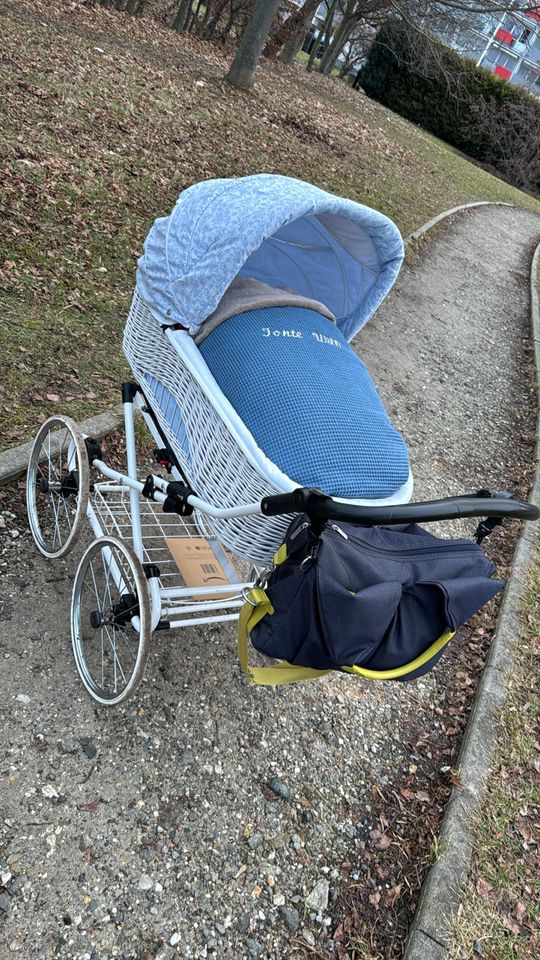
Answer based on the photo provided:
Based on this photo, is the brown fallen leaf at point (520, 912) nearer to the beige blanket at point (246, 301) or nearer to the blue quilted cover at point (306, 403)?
the blue quilted cover at point (306, 403)

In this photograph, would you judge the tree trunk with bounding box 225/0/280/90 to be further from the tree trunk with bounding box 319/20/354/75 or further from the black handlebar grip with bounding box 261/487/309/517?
the black handlebar grip with bounding box 261/487/309/517

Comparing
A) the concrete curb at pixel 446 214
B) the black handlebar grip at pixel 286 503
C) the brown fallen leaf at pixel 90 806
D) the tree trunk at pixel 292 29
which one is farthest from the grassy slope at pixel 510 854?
the tree trunk at pixel 292 29

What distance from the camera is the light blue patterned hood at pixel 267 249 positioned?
216 centimetres

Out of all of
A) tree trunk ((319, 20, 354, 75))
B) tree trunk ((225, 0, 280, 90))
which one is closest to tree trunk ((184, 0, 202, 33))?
tree trunk ((225, 0, 280, 90))

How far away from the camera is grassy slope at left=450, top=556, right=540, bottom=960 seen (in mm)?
2379

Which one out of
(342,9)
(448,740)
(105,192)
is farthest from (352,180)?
(342,9)

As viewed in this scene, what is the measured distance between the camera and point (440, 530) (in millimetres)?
4598

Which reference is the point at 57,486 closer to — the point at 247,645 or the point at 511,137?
the point at 247,645

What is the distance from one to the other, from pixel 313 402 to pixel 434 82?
23.5 metres

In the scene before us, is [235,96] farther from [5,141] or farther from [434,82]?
[434,82]

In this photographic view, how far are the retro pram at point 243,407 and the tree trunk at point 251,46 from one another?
10.6 metres

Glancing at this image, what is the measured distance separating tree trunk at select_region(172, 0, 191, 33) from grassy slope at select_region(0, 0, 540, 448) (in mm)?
649

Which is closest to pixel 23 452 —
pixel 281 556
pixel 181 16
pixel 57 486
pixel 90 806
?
pixel 57 486

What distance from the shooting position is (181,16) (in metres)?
13.9
